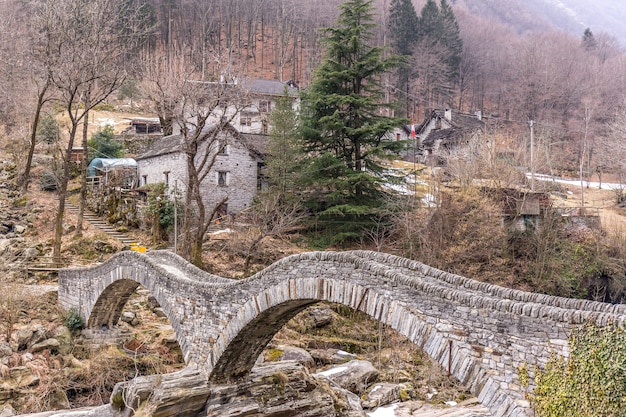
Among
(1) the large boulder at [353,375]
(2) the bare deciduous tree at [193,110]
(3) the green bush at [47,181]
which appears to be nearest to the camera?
(1) the large boulder at [353,375]

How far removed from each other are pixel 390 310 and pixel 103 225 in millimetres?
21475

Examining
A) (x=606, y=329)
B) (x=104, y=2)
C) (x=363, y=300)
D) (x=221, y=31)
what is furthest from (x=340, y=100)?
(x=221, y=31)

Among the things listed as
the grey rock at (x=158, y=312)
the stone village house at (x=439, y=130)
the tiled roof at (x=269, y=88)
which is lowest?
the grey rock at (x=158, y=312)

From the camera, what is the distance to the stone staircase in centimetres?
2305

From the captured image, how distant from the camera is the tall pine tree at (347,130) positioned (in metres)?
22.6

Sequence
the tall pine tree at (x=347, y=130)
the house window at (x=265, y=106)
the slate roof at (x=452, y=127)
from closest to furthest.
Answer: the tall pine tree at (x=347, y=130) < the house window at (x=265, y=106) < the slate roof at (x=452, y=127)

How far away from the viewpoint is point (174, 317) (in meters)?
12.3

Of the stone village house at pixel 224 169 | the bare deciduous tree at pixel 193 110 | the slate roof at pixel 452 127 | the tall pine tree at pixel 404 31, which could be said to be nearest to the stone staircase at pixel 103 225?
the bare deciduous tree at pixel 193 110

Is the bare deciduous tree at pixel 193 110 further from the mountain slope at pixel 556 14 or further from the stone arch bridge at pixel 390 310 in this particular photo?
the mountain slope at pixel 556 14

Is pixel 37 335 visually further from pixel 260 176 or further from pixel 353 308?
pixel 260 176

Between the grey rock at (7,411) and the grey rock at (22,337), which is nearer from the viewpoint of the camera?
the grey rock at (7,411)

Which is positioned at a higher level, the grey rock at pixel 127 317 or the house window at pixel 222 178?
the house window at pixel 222 178

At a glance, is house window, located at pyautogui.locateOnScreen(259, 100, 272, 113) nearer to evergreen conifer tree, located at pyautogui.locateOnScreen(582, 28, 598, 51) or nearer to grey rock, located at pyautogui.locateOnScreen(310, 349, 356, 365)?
grey rock, located at pyautogui.locateOnScreen(310, 349, 356, 365)

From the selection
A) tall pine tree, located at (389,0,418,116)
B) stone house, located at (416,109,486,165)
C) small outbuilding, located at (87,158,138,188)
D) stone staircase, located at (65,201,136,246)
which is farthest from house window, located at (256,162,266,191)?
tall pine tree, located at (389,0,418,116)
